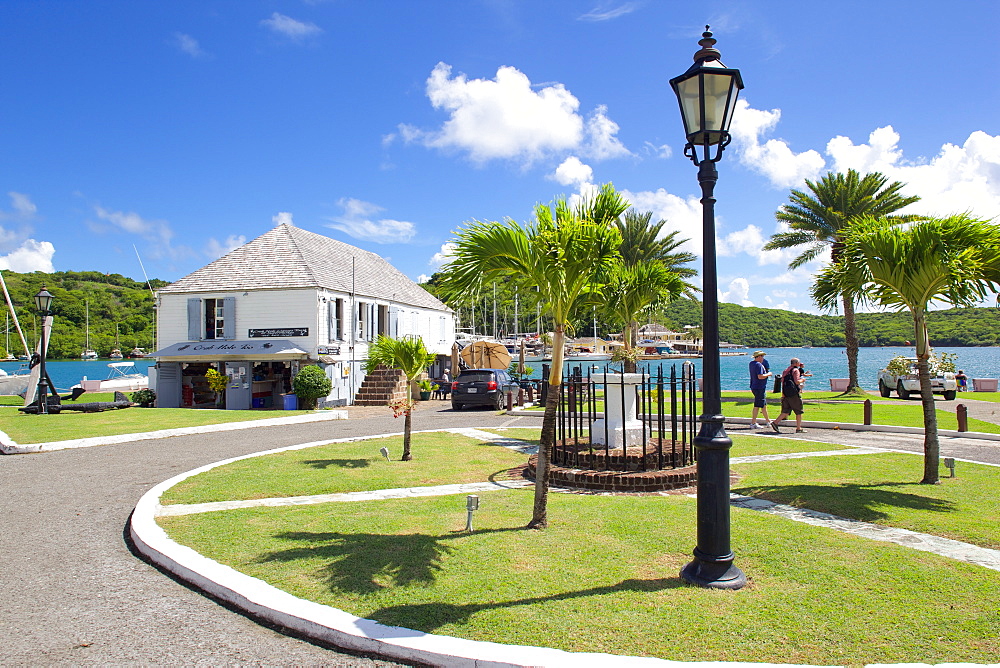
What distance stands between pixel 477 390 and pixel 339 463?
1284 centimetres

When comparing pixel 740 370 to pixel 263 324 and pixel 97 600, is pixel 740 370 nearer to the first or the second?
Answer: pixel 263 324

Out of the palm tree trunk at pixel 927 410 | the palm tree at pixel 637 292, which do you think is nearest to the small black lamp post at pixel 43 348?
the palm tree at pixel 637 292

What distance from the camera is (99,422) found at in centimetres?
1734

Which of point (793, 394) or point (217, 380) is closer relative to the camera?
point (793, 394)

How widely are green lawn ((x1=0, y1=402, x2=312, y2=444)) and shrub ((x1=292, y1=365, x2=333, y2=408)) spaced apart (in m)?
3.13

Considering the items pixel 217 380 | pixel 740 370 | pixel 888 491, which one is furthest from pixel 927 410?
pixel 740 370

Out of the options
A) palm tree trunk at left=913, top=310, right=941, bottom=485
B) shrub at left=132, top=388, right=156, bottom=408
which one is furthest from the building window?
palm tree trunk at left=913, top=310, right=941, bottom=485

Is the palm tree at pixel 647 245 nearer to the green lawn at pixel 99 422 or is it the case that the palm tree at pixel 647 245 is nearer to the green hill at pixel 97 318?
the green lawn at pixel 99 422

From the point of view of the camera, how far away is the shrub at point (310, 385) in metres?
23.4

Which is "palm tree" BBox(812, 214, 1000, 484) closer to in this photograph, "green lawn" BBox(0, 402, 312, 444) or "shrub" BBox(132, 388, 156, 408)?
"green lawn" BBox(0, 402, 312, 444)

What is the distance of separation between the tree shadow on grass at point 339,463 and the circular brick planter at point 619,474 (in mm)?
2894

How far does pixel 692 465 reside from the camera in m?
9.38

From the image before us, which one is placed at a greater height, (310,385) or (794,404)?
(310,385)

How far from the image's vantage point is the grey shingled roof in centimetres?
2591
